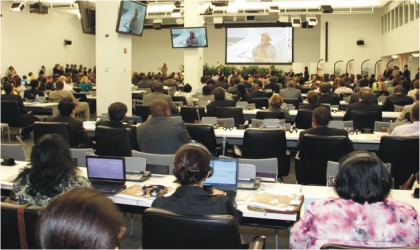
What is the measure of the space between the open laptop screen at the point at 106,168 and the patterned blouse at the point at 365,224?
181cm

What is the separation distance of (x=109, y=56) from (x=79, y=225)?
27.0 ft

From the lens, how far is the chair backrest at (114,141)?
535cm

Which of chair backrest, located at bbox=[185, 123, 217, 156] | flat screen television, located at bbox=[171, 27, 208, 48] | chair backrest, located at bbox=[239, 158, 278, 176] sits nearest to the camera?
chair backrest, located at bbox=[239, 158, 278, 176]

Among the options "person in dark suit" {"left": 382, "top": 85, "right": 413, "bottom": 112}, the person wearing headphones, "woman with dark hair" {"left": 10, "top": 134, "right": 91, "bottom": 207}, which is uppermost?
the person wearing headphones

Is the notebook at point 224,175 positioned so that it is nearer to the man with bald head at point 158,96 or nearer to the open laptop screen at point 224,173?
the open laptop screen at point 224,173

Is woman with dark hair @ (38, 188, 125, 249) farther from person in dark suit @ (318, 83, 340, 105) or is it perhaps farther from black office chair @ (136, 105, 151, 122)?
person in dark suit @ (318, 83, 340, 105)

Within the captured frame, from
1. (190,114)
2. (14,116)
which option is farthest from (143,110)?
(14,116)

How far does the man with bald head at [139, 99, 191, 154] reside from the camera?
5125mm

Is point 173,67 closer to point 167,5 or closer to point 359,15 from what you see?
point 167,5

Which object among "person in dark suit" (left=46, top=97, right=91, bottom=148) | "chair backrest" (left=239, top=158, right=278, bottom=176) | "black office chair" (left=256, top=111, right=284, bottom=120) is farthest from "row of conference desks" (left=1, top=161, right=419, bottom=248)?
"black office chair" (left=256, top=111, right=284, bottom=120)

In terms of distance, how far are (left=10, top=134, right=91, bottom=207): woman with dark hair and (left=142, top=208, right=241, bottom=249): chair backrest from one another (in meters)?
0.92

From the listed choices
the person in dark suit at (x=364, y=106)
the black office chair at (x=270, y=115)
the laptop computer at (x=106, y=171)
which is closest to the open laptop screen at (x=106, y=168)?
the laptop computer at (x=106, y=171)

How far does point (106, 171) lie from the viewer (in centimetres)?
376

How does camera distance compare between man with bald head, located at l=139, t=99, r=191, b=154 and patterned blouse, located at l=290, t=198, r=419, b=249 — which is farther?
man with bald head, located at l=139, t=99, r=191, b=154
